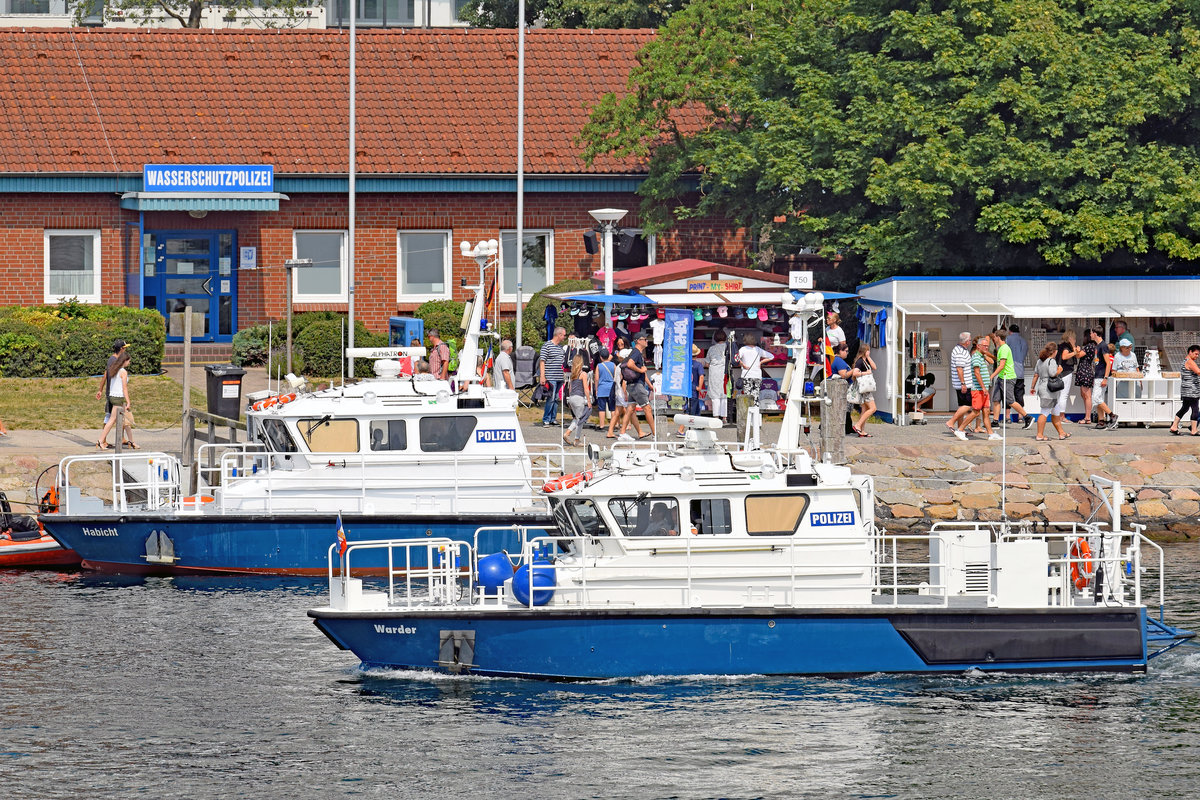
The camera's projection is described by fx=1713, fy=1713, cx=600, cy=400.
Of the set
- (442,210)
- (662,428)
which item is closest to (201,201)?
(442,210)

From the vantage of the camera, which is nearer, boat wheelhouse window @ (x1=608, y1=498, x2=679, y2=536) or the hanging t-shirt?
boat wheelhouse window @ (x1=608, y1=498, x2=679, y2=536)

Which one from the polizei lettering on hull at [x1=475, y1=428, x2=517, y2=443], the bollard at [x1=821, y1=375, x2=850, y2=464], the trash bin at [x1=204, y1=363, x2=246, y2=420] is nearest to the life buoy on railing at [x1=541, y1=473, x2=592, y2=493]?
the polizei lettering on hull at [x1=475, y1=428, x2=517, y2=443]

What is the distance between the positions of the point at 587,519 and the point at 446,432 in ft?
20.7

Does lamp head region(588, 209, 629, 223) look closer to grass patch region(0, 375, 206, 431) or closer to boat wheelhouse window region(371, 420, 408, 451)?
grass patch region(0, 375, 206, 431)

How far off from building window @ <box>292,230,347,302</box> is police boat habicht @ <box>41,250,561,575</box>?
1630 centimetres

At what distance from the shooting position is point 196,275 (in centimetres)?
4044

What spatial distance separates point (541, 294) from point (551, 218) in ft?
10.4

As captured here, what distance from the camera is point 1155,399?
31.8 meters

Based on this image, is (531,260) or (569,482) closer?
(569,482)

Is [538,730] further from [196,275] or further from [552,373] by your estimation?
[196,275]

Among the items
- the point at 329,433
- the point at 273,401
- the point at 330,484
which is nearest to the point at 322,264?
the point at 273,401

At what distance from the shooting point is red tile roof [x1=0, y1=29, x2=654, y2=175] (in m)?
40.2

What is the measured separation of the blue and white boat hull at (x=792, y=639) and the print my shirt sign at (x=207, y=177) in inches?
890

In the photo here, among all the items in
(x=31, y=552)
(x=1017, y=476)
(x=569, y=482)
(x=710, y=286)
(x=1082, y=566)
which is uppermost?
(x=710, y=286)
